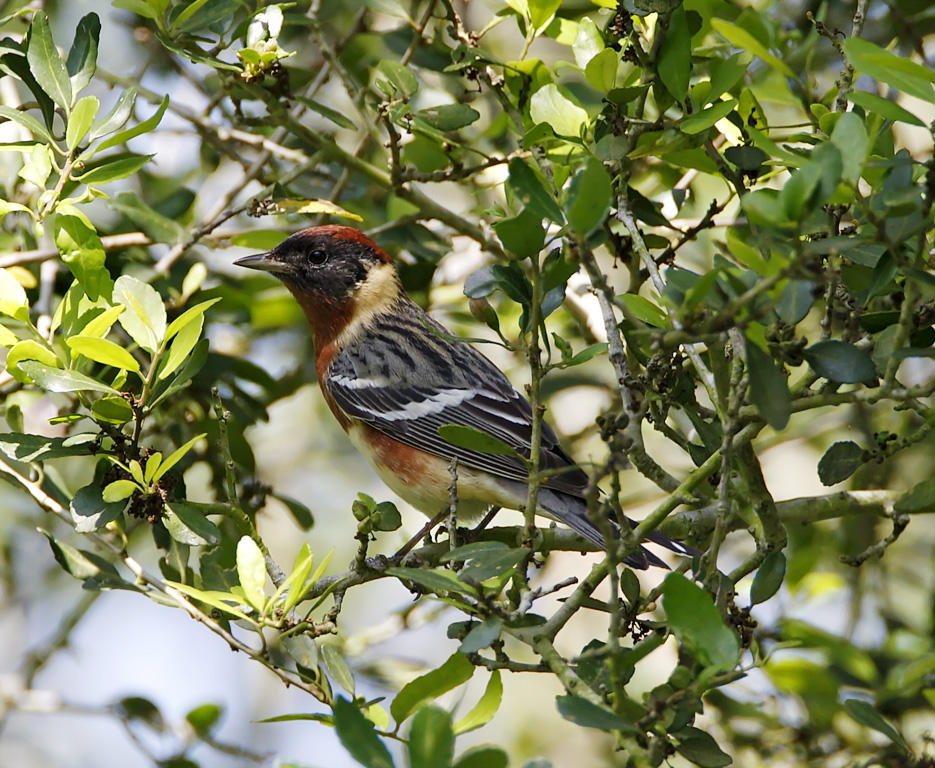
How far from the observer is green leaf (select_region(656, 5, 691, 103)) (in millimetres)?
2861

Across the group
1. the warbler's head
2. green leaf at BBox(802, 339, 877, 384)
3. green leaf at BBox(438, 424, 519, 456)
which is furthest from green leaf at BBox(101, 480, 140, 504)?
the warbler's head

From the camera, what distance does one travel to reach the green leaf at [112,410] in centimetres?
287

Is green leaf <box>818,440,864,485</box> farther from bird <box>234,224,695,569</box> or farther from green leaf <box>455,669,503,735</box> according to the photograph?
bird <box>234,224,695,569</box>

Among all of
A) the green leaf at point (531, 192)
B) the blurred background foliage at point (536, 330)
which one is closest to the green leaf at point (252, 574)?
the blurred background foliage at point (536, 330)

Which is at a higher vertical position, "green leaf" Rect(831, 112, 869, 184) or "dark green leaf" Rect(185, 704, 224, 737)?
"green leaf" Rect(831, 112, 869, 184)

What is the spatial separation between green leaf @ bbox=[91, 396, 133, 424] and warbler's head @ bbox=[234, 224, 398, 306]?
76.5 inches

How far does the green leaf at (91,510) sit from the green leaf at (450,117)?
1.66 m

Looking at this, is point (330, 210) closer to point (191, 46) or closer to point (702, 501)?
point (191, 46)

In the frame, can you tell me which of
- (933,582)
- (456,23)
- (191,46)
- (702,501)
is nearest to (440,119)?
(456,23)

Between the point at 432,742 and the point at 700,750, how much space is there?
822mm

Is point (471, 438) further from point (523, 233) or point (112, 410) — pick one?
point (112, 410)

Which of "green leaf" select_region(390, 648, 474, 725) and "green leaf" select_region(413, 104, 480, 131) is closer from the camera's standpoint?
"green leaf" select_region(390, 648, 474, 725)

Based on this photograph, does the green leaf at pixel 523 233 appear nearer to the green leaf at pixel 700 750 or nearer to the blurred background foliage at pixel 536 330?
the blurred background foliage at pixel 536 330

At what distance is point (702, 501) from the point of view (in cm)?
323
